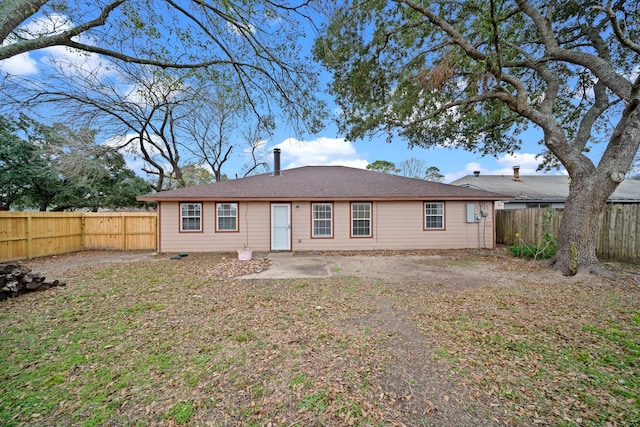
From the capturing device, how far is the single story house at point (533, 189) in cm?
1598

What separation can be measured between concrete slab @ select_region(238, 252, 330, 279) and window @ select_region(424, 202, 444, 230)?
16.1 feet

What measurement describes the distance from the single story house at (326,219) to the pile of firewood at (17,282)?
4.88 metres

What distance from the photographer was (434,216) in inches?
421

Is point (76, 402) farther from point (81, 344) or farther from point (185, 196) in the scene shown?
point (185, 196)

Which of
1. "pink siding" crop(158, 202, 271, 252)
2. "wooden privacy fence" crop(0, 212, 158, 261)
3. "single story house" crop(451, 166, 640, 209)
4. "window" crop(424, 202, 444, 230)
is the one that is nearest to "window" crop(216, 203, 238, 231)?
"pink siding" crop(158, 202, 271, 252)

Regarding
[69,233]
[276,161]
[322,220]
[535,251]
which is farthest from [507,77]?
[69,233]

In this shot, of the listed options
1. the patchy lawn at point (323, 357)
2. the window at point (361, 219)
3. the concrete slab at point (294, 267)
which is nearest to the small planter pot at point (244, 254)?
the concrete slab at point (294, 267)

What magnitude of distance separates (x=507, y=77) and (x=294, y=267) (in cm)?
818

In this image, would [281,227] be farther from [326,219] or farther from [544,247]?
[544,247]

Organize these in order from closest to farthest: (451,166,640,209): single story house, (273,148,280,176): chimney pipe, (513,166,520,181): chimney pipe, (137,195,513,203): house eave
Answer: (137,195,513,203): house eave, (273,148,280,176): chimney pipe, (451,166,640,209): single story house, (513,166,520,181): chimney pipe

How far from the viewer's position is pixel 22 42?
3.89 m

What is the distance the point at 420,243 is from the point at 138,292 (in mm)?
9760

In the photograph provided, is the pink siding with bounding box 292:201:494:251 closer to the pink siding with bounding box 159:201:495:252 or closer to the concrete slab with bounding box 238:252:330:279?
the pink siding with bounding box 159:201:495:252

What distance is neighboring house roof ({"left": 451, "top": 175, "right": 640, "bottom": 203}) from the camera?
52.7 feet
